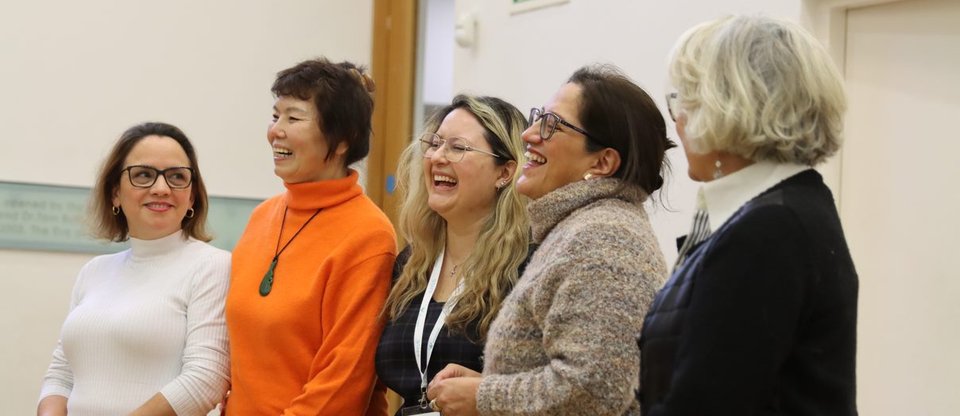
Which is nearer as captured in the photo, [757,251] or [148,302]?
[757,251]

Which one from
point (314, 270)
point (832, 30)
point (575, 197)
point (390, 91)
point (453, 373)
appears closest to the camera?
point (575, 197)

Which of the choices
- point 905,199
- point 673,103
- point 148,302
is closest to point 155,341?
point 148,302

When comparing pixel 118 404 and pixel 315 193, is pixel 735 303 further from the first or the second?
pixel 118 404

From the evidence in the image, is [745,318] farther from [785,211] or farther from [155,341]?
[155,341]

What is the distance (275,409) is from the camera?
2.54 metres

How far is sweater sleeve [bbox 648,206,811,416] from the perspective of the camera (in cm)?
137

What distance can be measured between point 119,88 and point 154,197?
227 centimetres

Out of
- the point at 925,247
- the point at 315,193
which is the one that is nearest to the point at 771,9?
the point at 925,247

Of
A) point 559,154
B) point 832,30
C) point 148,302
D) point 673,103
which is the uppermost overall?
point 832,30

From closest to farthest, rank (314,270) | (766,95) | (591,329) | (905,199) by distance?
(766,95) → (591,329) → (314,270) → (905,199)

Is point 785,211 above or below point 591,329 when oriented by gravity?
above

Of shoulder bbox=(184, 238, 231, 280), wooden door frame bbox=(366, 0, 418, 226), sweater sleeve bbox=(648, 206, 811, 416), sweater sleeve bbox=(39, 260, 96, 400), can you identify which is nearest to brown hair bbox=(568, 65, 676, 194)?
sweater sleeve bbox=(648, 206, 811, 416)

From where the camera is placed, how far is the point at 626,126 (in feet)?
6.72

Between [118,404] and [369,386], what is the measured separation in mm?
663
